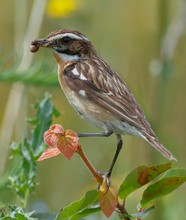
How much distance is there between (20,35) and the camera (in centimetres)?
739

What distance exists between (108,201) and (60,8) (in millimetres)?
6008

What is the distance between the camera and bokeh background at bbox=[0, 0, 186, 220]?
631 centimetres

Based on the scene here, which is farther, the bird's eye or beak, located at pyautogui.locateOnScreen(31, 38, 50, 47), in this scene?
the bird's eye

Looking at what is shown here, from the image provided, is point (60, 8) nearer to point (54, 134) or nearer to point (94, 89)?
point (94, 89)

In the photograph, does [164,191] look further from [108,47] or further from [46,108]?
[108,47]

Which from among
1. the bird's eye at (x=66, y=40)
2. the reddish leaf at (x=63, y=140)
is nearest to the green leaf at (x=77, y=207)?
the reddish leaf at (x=63, y=140)

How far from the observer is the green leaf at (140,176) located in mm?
2926

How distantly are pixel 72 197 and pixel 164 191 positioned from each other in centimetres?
489

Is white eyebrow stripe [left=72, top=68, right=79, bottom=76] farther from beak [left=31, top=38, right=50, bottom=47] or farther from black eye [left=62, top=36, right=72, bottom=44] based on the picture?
beak [left=31, top=38, right=50, bottom=47]

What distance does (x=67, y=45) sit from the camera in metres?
5.07

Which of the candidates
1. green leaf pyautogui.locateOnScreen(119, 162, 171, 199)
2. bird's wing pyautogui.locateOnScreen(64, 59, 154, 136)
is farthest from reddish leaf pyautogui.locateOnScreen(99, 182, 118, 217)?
bird's wing pyautogui.locateOnScreen(64, 59, 154, 136)

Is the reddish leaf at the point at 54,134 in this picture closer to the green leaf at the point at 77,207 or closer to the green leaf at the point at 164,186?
the green leaf at the point at 77,207

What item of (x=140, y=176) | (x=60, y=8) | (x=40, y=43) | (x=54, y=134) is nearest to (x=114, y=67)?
(x=60, y=8)

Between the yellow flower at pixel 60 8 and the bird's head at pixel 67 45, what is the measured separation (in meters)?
3.22
